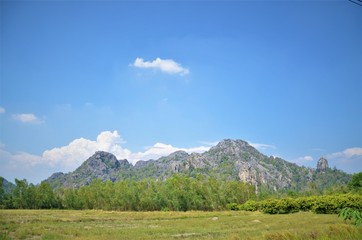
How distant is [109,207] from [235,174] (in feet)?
428

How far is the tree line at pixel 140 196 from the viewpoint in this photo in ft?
251

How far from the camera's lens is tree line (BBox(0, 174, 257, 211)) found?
7644 centimetres

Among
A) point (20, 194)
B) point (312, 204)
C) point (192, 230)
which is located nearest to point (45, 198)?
point (20, 194)

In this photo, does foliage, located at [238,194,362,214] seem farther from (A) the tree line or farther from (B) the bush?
(A) the tree line

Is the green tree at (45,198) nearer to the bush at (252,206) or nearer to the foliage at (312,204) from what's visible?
the bush at (252,206)

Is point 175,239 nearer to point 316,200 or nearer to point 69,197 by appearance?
point 316,200

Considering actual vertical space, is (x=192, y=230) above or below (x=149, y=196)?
below

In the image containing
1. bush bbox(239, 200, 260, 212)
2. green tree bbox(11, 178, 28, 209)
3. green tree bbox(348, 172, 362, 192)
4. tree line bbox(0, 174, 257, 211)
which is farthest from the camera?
green tree bbox(11, 178, 28, 209)

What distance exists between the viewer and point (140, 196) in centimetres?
7919

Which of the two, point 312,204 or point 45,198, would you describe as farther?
point 45,198

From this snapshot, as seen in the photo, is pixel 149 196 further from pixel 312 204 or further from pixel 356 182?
pixel 356 182

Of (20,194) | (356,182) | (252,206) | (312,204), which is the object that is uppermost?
(356,182)

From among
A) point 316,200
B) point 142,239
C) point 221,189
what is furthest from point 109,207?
point 142,239

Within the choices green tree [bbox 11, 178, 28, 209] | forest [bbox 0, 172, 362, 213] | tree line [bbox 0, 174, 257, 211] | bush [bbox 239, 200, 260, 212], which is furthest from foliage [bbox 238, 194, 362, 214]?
green tree [bbox 11, 178, 28, 209]
